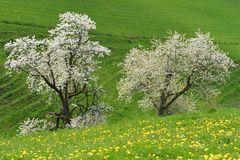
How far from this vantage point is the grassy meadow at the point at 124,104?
60.0 feet

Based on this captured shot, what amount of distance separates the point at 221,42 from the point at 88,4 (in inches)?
1171

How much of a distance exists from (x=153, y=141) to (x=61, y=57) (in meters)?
25.4

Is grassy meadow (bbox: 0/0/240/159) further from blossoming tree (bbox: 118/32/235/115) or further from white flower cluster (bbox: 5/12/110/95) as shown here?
white flower cluster (bbox: 5/12/110/95)

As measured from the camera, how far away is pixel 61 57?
43688 mm

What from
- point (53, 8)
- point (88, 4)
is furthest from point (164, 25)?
point (53, 8)

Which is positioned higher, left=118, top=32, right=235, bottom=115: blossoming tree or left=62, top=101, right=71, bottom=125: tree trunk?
left=118, top=32, right=235, bottom=115: blossoming tree

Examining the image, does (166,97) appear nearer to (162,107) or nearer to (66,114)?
(162,107)

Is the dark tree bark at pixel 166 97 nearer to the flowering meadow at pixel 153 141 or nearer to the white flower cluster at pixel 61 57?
the white flower cluster at pixel 61 57

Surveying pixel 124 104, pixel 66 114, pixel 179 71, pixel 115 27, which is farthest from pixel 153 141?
pixel 115 27

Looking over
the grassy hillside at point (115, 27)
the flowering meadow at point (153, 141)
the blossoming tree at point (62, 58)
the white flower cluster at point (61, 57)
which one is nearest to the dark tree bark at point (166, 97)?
the grassy hillside at point (115, 27)

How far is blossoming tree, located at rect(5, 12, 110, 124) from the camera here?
4266 centimetres

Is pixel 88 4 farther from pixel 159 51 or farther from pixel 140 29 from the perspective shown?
pixel 159 51

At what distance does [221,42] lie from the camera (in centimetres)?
9362

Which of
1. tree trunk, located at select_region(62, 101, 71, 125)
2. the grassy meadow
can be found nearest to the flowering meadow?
the grassy meadow
